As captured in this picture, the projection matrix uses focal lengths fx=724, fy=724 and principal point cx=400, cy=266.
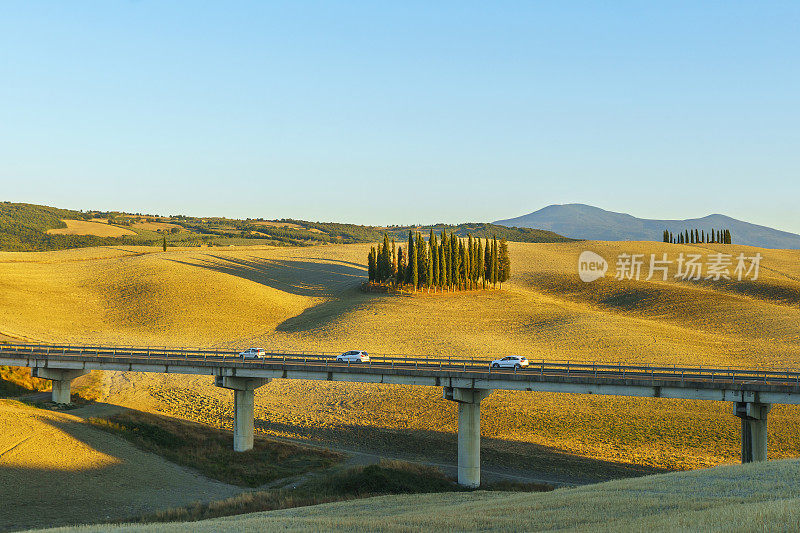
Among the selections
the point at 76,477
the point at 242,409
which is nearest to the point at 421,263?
the point at 242,409

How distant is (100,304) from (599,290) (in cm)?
7572

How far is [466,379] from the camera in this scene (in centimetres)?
4584

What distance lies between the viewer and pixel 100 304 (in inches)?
4043

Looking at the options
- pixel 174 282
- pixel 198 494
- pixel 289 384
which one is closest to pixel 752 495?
pixel 198 494

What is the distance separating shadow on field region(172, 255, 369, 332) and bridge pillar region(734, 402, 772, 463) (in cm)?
5625

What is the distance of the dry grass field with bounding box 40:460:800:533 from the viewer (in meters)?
19.3

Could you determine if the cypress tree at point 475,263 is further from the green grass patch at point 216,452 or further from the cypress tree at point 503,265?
the green grass patch at point 216,452

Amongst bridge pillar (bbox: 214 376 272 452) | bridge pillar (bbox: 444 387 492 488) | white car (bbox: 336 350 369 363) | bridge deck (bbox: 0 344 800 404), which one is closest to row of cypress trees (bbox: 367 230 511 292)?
white car (bbox: 336 350 369 363)

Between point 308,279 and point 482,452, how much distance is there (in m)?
82.0

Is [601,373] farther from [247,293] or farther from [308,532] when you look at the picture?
[247,293]

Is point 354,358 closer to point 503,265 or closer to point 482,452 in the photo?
point 482,452

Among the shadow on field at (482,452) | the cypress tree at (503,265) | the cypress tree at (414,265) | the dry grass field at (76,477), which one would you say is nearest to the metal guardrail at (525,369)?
the shadow on field at (482,452)

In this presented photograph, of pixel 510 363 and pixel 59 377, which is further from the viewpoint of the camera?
pixel 59 377

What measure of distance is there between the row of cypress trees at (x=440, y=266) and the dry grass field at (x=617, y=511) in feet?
258
